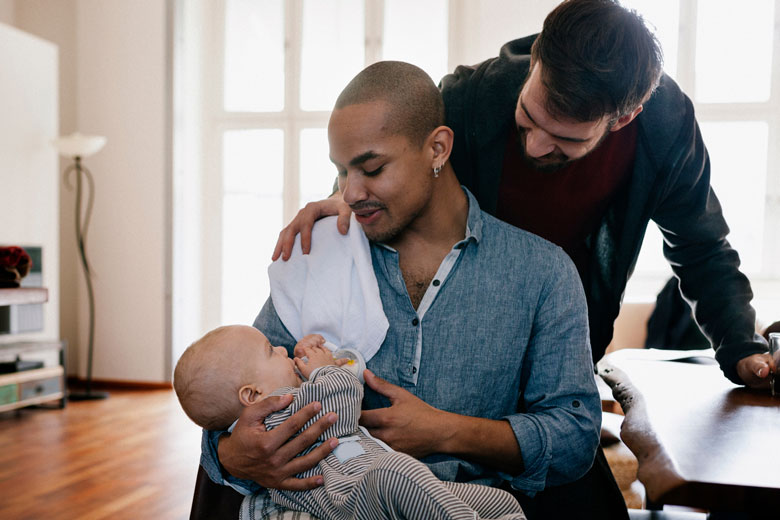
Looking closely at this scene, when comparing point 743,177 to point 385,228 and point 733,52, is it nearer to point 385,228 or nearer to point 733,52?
point 733,52

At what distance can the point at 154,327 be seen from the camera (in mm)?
5996

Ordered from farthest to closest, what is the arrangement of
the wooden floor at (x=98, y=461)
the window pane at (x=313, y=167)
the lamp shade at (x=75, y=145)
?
the window pane at (x=313, y=167) < the lamp shade at (x=75, y=145) < the wooden floor at (x=98, y=461)

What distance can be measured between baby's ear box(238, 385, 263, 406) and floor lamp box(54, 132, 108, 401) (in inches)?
178

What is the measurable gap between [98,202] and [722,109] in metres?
5.20

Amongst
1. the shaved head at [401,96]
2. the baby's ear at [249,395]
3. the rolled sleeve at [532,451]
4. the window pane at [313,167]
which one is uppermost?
the window pane at [313,167]

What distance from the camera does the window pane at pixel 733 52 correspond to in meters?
5.29

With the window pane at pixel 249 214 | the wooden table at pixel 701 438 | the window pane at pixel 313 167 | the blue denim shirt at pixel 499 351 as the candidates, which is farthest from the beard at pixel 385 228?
the window pane at pixel 249 214

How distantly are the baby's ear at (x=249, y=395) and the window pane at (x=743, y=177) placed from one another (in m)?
4.85

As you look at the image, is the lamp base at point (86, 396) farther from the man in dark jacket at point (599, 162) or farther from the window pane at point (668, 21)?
the window pane at point (668, 21)

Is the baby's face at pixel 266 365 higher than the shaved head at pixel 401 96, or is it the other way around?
the shaved head at pixel 401 96

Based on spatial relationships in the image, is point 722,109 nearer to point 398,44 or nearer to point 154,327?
point 398,44

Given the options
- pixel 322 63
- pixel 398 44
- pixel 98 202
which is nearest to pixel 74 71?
pixel 98 202

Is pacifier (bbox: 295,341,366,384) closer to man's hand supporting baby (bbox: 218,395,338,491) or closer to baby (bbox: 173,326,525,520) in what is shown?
baby (bbox: 173,326,525,520)

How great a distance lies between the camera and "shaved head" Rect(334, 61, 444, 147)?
1538 millimetres
